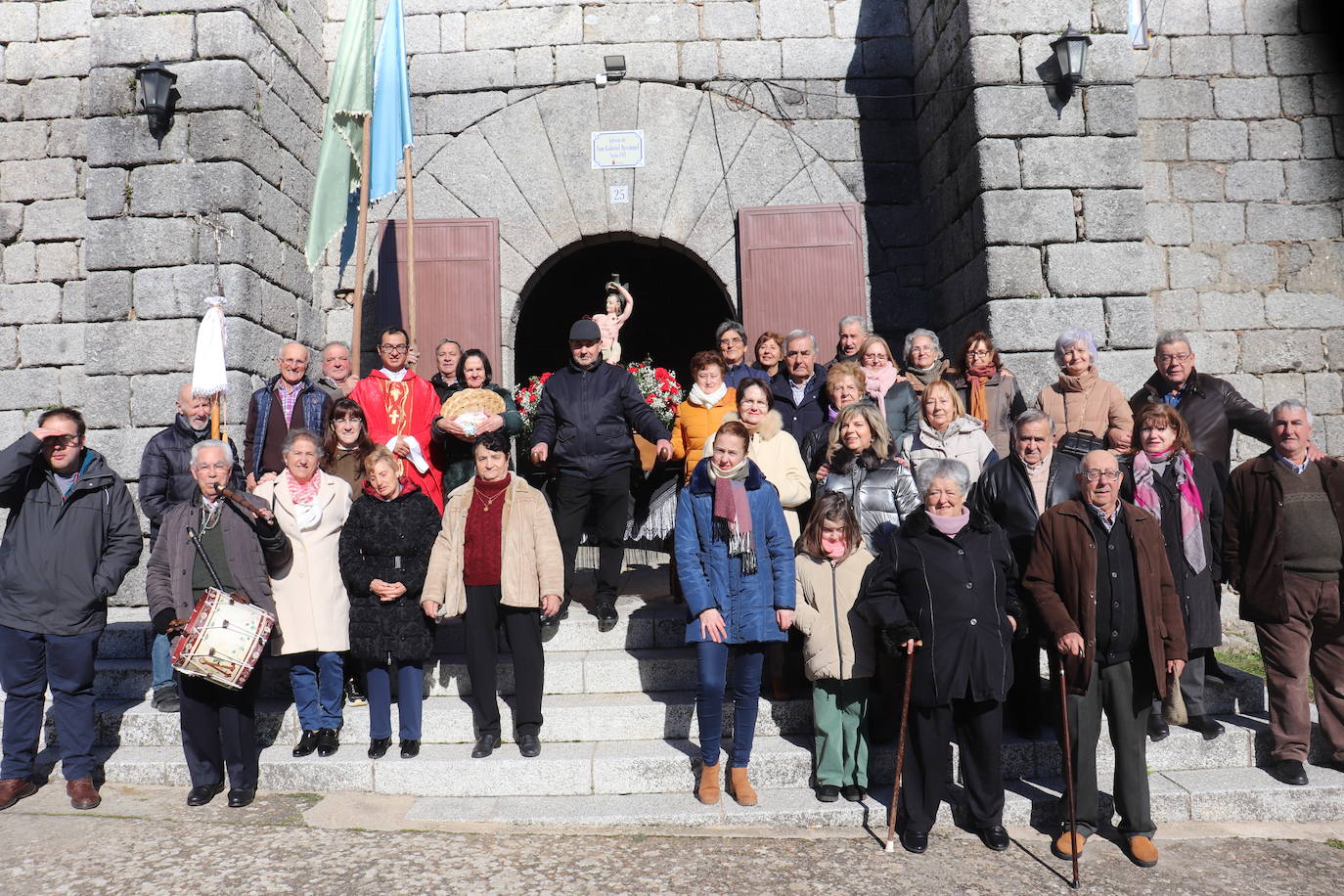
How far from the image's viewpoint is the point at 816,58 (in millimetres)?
7223

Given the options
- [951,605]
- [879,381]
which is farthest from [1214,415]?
[951,605]

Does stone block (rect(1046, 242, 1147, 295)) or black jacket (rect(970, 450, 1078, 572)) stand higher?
stone block (rect(1046, 242, 1147, 295))

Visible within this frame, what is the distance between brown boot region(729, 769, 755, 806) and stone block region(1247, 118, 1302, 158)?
6.50 meters

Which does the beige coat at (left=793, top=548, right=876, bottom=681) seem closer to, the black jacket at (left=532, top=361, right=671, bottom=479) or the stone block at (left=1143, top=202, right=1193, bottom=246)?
the black jacket at (left=532, top=361, right=671, bottom=479)

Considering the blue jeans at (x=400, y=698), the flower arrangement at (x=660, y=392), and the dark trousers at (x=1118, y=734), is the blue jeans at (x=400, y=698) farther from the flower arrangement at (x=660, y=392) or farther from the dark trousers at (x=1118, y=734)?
the dark trousers at (x=1118, y=734)

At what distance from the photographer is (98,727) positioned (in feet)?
14.6

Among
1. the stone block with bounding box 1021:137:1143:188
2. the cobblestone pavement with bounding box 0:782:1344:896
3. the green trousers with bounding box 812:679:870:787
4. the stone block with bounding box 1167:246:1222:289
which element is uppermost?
the stone block with bounding box 1021:137:1143:188

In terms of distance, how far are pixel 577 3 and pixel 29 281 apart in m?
4.92

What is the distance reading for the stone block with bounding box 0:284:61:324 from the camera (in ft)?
22.4

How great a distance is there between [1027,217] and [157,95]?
19.6 feet

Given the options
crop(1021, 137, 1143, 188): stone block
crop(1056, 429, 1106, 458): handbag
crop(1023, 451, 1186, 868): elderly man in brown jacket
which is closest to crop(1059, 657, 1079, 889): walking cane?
crop(1023, 451, 1186, 868): elderly man in brown jacket

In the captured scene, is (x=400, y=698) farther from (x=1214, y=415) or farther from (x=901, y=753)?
(x=1214, y=415)

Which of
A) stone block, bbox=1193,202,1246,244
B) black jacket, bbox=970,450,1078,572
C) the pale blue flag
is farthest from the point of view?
stone block, bbox=1193,202,1246,244

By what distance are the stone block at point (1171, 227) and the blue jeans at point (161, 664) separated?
7395mm
